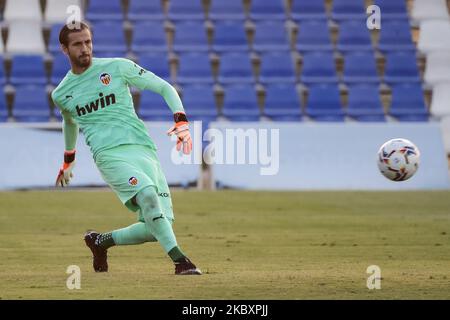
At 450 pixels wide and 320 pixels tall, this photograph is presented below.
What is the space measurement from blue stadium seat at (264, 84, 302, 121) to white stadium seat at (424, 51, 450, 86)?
12.4 feet

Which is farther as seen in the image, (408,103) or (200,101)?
(408,103)

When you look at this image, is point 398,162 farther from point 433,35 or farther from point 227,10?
point 227,10

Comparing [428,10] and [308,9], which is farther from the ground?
[428,10]

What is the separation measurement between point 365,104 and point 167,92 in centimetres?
1743

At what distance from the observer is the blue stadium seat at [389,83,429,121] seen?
2675 cm

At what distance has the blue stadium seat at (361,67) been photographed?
2780cm

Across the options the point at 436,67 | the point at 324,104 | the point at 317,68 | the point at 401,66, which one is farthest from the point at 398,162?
the point at 436,67

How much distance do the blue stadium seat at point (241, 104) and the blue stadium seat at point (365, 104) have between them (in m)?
2.26

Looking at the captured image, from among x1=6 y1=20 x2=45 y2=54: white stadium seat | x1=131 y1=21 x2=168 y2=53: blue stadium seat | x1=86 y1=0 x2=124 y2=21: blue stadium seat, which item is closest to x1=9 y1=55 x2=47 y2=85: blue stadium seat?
x1=6 y1=20 x2=45 y2=54: white stadium seat

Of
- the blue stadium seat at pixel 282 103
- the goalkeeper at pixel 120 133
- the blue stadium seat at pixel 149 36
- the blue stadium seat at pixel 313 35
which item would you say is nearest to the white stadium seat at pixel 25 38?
the blue stadium seat at pixel 149 36

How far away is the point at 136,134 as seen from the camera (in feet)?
33.3

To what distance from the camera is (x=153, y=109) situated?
26172 millimetres

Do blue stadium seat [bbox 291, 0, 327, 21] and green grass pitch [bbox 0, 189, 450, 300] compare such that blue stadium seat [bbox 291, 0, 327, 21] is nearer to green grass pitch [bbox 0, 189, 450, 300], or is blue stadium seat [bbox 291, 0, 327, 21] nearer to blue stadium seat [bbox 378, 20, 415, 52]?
blue stadium seat [bbox 378, 20, 415, 52]
